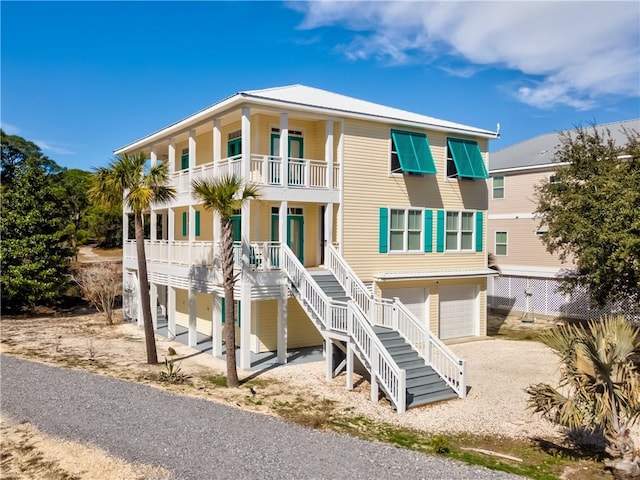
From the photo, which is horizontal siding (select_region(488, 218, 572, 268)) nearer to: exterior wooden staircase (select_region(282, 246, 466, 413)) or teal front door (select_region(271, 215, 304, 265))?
teal front door (select_region(271, 215, 304, 265))

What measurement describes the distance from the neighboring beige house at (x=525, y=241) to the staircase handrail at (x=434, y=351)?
48.3 ft

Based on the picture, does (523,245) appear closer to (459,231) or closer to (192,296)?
(459,231)

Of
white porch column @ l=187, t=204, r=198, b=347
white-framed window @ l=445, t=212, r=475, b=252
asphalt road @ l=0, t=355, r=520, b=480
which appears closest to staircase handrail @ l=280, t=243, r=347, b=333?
asphalt road @ l=0, t=355, r=520, b=480

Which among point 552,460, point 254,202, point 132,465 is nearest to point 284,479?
point 132,465

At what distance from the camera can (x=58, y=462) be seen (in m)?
9.37

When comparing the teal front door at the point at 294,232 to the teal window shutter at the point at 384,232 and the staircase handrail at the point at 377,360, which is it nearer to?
the teal window shutter at the point at 384,232

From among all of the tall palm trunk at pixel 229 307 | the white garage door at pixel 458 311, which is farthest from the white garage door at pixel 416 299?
the tall palm trunk at pixel 229 307

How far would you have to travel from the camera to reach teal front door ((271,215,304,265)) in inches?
773

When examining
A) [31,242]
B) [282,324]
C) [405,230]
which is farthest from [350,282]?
[31,242]

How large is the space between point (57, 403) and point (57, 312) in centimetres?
1849

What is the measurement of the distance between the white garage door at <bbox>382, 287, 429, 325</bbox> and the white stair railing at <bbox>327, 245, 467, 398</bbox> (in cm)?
409

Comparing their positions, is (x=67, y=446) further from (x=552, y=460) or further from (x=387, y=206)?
(x=387, y=206)

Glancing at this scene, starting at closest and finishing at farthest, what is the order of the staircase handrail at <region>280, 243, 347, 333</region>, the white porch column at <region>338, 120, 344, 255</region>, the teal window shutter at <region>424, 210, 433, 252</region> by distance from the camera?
the staircase handrail at <region>280, 243, 347, 333</region>, the white porch column at <region>338, 120, 344, 255</region>, the teal window shutter at <region>424, 210, 433, 252</region>

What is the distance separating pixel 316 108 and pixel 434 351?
9.06 meters
